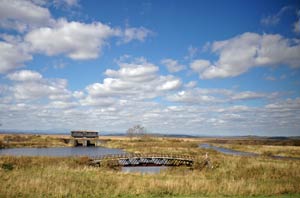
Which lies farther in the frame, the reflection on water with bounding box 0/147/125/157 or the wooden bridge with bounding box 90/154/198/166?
the reflection on water with bounding box 0/147/125/157

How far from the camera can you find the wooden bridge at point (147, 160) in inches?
1906

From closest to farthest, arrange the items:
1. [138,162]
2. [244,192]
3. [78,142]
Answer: [244,192]
[138,162]
[78,142]

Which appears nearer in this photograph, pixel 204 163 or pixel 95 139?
pixel 204 163

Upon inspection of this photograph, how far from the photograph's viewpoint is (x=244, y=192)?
60.7 feet

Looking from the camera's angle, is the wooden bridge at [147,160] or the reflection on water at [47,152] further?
the reflection on water at [47,152]

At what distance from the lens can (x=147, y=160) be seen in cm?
5459

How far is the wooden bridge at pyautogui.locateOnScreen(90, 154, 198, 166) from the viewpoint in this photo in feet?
159

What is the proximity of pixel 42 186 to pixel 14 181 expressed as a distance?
2.31 m

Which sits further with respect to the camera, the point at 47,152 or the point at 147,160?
the point at 47,152

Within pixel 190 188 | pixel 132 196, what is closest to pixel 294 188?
pixel 190 188

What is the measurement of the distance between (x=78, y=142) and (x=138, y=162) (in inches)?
3000

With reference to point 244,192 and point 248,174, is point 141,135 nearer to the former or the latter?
point 248,174

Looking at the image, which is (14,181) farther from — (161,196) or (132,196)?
(161,196)

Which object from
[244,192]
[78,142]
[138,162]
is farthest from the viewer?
[78,142]
